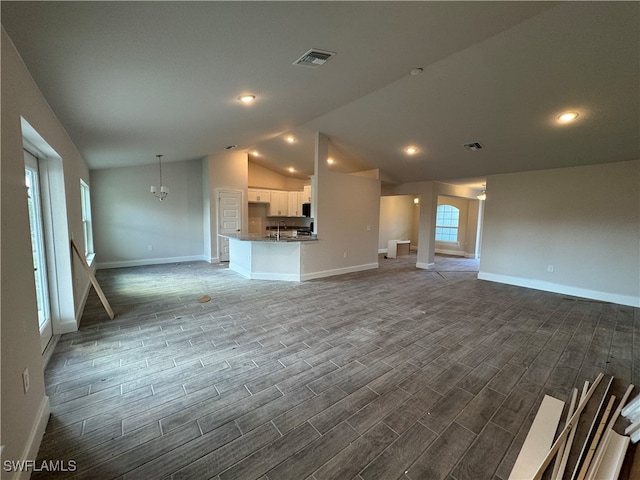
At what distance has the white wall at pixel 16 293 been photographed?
135 cm

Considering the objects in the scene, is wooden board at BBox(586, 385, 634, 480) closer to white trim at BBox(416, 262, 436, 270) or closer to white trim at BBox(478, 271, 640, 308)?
white trim at BBox(478, 271, 640, 308)

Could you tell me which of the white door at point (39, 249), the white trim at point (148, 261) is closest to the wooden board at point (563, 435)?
the white door at point (39, 249)

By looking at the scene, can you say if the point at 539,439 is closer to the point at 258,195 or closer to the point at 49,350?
the point at 49,350

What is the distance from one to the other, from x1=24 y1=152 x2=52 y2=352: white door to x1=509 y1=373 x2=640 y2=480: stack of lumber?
4309 mm

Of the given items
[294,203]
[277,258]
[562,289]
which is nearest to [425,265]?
[562,289]

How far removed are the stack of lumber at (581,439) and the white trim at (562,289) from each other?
3.55 m

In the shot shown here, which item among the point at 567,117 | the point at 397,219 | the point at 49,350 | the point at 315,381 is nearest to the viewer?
the point at 315,381

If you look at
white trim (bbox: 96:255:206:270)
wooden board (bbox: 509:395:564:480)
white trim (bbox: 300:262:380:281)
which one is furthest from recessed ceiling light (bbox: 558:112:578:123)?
white trim (bbox: 96:255:206:270)

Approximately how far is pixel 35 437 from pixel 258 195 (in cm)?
767

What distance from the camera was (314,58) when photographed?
2400 millimetres

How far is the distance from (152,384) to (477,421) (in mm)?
2580

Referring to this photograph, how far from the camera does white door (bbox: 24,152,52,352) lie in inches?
109

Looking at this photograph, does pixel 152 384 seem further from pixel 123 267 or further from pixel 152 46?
pixel 123 267

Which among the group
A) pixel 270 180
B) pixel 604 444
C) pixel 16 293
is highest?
pixel 270 180
